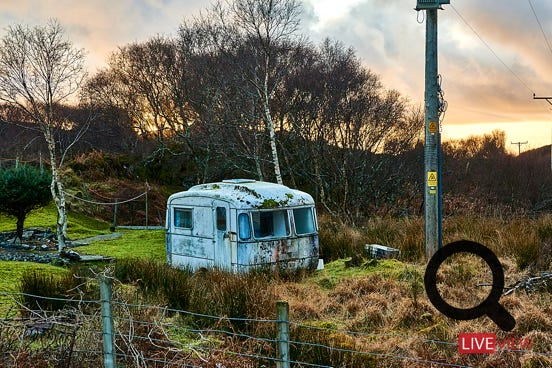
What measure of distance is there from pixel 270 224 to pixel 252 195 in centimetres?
70

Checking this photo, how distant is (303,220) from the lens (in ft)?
40.9

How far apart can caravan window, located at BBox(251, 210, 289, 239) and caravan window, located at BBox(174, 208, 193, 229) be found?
1.78m

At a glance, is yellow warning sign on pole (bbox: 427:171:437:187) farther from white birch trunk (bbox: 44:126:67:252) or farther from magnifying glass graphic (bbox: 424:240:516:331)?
white birch trunk (bbox: 44:126:67:252)

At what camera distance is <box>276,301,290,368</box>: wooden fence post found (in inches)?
161

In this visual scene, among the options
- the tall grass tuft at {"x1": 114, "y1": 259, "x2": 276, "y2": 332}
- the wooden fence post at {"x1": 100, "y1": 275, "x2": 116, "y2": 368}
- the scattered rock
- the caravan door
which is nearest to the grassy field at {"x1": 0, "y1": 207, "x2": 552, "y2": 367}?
the tall grass tuft at {"x1": 114, "y1": 259, "x2": 276, "y2": 332}

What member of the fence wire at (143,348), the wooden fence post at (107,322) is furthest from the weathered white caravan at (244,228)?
the wooden fence post at (107,322)

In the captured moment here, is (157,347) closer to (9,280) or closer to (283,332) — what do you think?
(283,332)

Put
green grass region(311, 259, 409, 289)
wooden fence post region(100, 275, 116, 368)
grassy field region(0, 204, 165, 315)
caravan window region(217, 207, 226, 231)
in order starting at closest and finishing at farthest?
wooden fence post region(100, 275, 116, 368)
green grass region(311, 259, 409, 289)
grassy field region(0, 204, 165, 315)
caravan window region(217, 207, 226, 231)

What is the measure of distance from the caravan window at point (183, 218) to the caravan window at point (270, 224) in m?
1.78

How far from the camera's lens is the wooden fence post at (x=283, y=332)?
4.10 metres

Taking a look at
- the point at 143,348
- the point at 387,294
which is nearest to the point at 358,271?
the point at 387,294

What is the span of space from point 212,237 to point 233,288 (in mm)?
4123

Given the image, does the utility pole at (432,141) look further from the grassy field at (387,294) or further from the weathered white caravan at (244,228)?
the weathered white caravan at (244,228)

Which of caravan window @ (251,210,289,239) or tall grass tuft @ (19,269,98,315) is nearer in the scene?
tall grass tuft @ (19,269,98,315)
